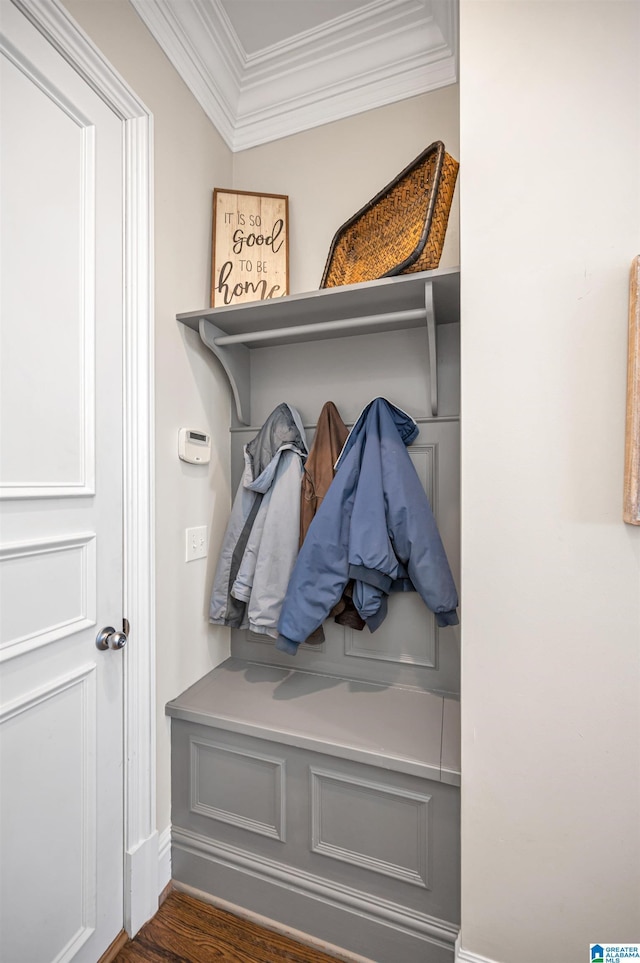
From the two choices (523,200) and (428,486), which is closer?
(523,200)

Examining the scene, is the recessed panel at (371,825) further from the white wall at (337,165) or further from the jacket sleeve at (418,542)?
the white wall at (337,165)

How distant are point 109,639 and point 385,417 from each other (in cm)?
107

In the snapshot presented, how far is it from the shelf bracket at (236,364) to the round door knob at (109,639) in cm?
92

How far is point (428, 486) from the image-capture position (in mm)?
1533

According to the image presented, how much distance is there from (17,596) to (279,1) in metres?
2.05

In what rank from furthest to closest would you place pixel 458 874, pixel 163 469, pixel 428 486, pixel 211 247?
pixel 211 247
pixel 428 486
pixel 163 469
pixel 458 874

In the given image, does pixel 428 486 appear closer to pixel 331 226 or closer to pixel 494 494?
pixel 494 494

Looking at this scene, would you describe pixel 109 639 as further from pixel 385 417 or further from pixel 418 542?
pixel 385 417

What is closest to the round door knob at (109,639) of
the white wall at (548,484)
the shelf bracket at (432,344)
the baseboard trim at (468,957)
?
the white wall at (548,484)

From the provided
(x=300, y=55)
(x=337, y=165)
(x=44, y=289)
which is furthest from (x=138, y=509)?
(x=300, y=55)

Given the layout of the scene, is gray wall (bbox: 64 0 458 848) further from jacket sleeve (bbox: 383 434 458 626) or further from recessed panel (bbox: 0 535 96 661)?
jacket sleeve (bbox: 383 434 458 626)

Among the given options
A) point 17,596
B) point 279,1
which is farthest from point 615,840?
point 279,1

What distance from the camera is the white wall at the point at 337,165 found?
5.09ft

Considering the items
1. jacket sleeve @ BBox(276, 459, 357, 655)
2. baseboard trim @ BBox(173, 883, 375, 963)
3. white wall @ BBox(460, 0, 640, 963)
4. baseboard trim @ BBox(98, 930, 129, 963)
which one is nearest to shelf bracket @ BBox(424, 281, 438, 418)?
white wall @ BBox(460, 0, 640, 963)
